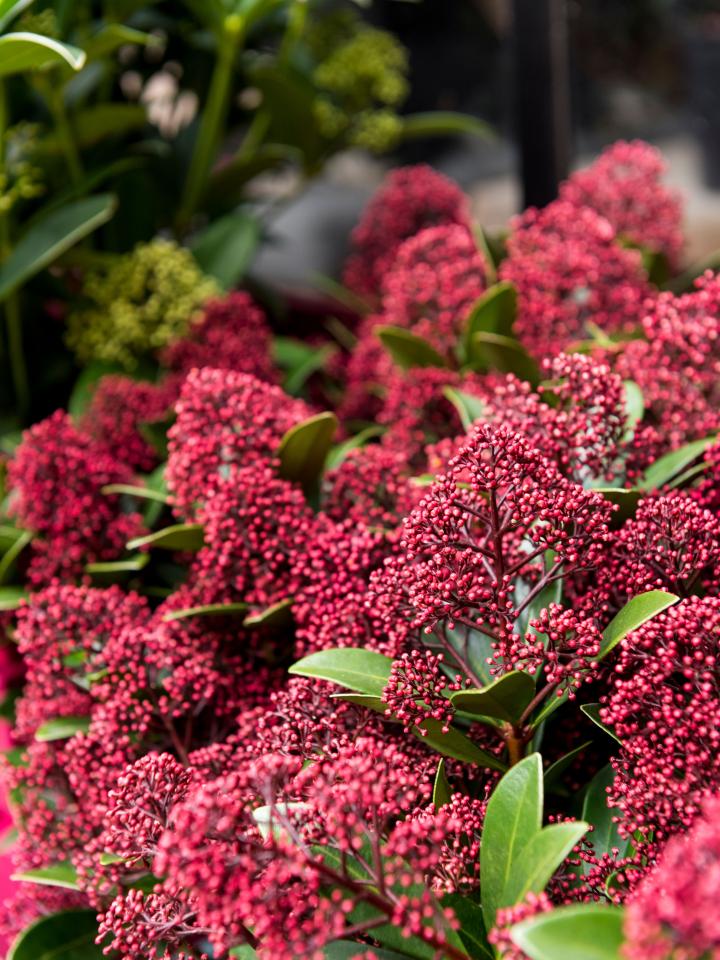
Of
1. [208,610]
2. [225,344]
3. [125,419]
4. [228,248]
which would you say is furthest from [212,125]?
[208,610]

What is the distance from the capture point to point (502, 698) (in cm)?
57

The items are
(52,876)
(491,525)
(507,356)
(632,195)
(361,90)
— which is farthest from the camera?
(361,90)

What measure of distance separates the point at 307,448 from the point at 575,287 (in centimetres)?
38

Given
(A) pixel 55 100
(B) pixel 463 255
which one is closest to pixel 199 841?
(B) pixel 463 255

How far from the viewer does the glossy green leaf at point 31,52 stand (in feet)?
2.52

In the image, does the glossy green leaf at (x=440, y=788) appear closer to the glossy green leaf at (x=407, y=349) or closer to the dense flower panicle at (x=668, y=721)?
the dense flower panicle at (x=668, y=721)

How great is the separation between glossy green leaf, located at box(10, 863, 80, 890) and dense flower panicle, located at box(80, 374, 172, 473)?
42cm

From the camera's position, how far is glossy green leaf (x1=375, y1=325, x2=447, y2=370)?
3.30ft

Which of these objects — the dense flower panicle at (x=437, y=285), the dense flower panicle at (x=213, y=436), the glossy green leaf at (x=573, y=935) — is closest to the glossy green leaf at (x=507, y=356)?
the dense flower panicle at (x=437, y=285)

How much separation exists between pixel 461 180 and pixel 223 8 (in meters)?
0.74

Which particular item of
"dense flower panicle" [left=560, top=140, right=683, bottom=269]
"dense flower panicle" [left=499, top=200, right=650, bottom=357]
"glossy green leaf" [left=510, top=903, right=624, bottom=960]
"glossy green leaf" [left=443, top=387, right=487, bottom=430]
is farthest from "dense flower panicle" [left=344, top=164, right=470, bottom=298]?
"glossy green leaf" [left=510, top=903, right=624, bottom=960]

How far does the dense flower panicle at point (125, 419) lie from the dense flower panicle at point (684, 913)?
76cm

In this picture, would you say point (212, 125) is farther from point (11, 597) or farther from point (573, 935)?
point (573, 935)

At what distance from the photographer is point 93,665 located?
2.51ft
